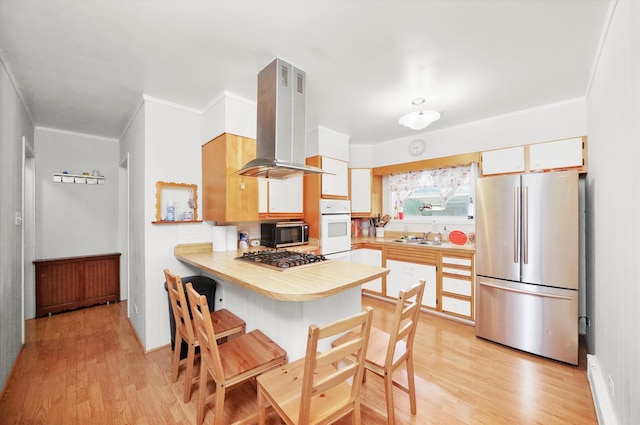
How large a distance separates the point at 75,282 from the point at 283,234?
3.11 meters

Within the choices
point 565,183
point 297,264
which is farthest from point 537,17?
point 297,264

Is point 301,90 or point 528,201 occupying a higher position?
point 301,90

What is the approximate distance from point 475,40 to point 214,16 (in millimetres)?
1746

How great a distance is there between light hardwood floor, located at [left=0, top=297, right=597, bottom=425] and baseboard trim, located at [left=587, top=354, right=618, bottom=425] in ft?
0.27

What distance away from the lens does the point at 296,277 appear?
166cm

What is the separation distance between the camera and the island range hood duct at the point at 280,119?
6.49 feet

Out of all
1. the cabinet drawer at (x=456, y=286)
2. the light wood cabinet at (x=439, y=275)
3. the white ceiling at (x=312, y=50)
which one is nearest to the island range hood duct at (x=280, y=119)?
the white ceiling at (x=312, y=50)

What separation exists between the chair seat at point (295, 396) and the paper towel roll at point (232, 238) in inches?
68.9

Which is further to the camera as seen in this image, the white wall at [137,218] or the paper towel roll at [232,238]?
the paper towel roll at [232,238]

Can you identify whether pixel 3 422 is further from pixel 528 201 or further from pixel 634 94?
pixel 528 201

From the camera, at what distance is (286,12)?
153 cm

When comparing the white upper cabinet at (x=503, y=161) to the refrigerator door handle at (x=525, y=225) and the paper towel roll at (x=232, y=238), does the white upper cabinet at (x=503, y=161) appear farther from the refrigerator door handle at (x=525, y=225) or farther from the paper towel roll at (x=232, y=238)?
the paper towel roll at (x=232, y=238)

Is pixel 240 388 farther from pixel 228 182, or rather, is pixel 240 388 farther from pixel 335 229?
pixel 335 229

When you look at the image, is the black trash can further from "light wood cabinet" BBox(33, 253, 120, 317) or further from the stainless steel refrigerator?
the stainless steel refrigerator
